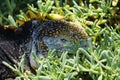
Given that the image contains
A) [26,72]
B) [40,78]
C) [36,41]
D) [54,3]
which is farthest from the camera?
[54,3]

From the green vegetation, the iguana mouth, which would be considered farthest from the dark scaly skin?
the green vegetation

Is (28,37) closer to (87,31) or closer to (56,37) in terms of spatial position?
(56,37)

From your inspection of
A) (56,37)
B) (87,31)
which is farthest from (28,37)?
(87,31)

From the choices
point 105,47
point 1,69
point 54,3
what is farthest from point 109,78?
point 54,3

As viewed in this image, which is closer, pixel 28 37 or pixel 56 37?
pixel 56 37

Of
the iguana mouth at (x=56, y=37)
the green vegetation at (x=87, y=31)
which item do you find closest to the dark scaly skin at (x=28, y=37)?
the iguana mouth at (x=56, y=37)

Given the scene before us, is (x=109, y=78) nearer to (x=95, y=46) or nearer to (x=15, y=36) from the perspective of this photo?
(x=95, y=46)
